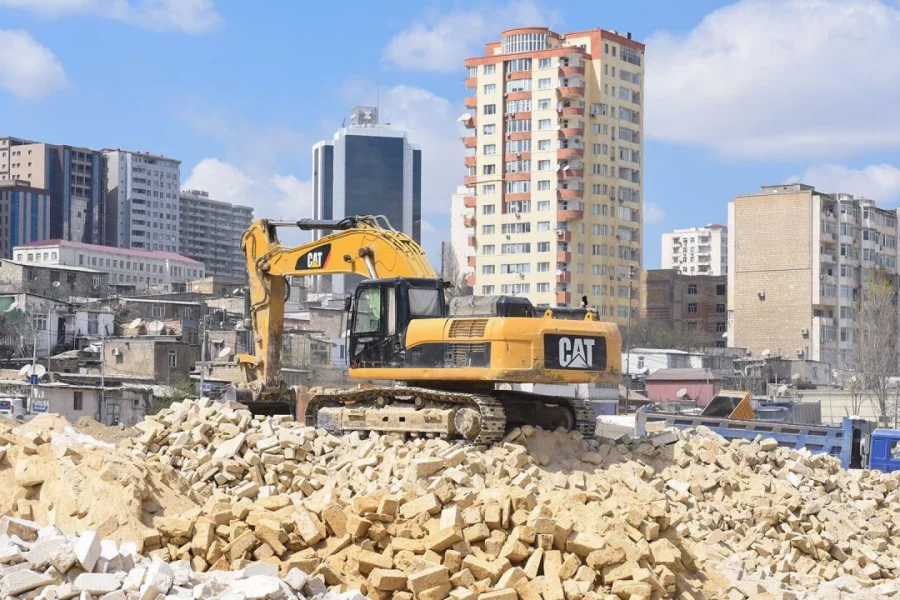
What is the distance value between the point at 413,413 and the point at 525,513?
4.53 metres

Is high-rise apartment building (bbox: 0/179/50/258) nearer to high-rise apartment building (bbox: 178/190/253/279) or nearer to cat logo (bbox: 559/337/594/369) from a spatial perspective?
high-rise apartment building (bbox: 178/190/253/279)

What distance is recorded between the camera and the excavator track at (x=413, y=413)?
16.1 metres

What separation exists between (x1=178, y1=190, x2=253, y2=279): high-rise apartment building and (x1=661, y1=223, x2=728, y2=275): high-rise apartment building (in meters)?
61.1

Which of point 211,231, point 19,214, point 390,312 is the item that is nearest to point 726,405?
point 390,312

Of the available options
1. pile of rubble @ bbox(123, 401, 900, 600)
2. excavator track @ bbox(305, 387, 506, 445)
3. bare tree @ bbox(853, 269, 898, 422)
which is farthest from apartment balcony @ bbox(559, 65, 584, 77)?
excavator track @ bbox(305, 387, 506, 445)

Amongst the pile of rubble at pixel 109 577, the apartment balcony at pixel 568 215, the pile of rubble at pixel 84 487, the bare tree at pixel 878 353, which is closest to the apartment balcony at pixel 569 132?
the apartment balcony at pixel 568 215

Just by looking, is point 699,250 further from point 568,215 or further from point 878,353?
point 878,353

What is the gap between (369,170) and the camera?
178 meters

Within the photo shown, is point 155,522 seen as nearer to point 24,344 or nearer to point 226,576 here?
point 226,576

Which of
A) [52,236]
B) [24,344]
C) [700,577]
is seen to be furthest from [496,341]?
[52,236]

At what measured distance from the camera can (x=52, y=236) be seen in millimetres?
128375

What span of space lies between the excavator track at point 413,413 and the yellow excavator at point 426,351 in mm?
15

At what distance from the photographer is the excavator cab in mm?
17438

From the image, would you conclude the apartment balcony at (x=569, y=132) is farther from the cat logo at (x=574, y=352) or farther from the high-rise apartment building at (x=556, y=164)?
the cat logo at (x=574, y=352)
